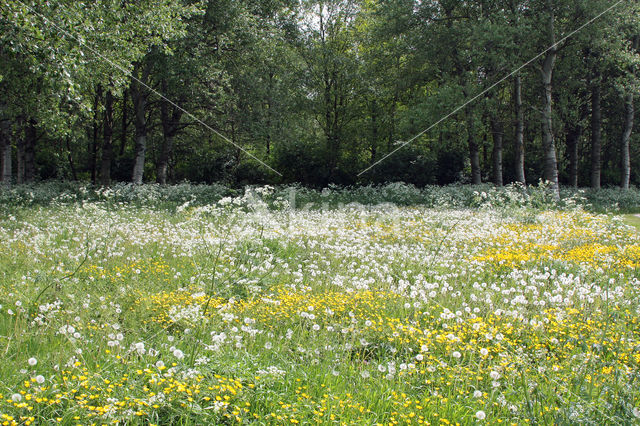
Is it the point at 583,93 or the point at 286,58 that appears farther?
the point at 583,93

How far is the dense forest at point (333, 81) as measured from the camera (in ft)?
44.7

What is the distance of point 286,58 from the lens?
24.0 meters

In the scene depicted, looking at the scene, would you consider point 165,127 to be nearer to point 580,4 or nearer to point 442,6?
point 442,6

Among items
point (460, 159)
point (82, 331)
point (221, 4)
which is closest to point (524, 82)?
point (460, 159)

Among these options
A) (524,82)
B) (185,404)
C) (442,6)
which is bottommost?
(185,404)

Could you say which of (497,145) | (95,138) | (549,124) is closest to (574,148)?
(497,145)

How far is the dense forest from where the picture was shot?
13625 mm

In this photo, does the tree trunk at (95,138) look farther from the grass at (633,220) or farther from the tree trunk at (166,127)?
the grass at (633,220)

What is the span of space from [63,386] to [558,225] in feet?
36.2

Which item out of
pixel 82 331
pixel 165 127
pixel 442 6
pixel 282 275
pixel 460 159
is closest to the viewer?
pixel 82 331

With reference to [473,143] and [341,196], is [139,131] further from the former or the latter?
[473,143]

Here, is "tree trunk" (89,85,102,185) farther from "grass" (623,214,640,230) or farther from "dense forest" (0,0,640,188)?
"grass" (623,214,640,230)

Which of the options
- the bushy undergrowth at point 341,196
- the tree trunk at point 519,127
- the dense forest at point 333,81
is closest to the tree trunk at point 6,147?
the dense forest at point 333,81

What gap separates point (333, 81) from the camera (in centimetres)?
2855
